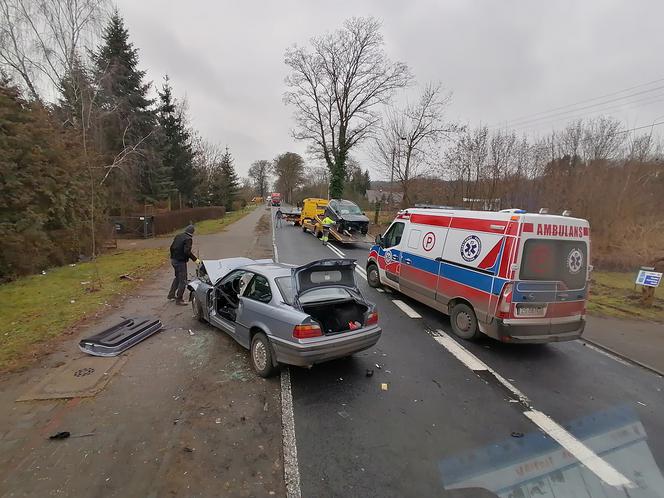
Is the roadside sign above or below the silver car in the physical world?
below

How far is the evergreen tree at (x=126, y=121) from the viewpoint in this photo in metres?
20.8

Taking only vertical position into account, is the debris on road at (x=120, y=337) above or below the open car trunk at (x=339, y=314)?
below

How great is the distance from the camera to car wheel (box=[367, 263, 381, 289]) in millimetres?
10125

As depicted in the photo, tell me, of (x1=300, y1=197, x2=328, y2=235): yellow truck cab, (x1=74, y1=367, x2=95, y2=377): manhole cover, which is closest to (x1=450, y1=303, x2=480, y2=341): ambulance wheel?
(x1=74, y1=367, x2=95, y2=377): manhole cover

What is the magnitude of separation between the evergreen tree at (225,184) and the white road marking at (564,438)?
49.1 meters

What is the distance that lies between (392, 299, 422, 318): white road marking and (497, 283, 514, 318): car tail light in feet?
7.82

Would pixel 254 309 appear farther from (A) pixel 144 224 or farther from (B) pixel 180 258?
(A) pixel 144 224

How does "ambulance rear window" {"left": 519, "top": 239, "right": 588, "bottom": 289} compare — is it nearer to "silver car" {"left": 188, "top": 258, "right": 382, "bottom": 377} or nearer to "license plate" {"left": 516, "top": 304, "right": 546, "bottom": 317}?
"license plate" {"left": 516, "top": 304, "right": 546, "bottom": 317}

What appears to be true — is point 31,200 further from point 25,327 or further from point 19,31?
point 19,31

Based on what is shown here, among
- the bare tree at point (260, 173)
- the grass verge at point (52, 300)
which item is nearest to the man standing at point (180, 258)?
the grass verge at point (52, 300)

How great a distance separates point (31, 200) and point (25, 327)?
649 centimetres

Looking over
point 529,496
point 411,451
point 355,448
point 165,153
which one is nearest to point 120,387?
point 355,448

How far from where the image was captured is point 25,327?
21.9 ft

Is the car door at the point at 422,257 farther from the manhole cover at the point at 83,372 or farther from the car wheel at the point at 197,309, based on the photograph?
the manhole cover at the point at 83,372
